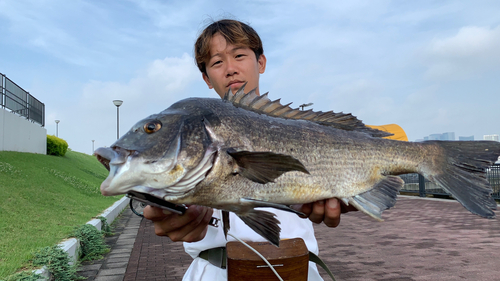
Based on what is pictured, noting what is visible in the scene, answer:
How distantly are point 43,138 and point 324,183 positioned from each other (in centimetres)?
2517

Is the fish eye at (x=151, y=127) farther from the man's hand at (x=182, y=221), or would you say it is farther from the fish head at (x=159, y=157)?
the man's hand at (x=182, y=221)

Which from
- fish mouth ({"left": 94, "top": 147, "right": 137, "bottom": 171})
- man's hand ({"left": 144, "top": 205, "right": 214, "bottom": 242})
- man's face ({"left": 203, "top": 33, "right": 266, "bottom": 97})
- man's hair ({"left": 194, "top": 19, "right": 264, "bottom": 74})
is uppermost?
man's hair ({"left": 194, "top": 19, "right": 264, "bottom": 74})

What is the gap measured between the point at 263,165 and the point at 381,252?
695 centimetres

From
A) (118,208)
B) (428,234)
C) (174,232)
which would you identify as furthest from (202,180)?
(118,208)

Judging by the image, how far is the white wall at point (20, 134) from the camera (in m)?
16.8

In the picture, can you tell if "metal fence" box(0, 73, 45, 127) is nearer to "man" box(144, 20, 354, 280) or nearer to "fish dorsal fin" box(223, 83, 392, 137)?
"man" box(144, 20, 354, 280)

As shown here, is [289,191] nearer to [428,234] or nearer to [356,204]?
[356,204]

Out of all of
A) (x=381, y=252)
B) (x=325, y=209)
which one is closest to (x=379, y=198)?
(x=325, y=209)

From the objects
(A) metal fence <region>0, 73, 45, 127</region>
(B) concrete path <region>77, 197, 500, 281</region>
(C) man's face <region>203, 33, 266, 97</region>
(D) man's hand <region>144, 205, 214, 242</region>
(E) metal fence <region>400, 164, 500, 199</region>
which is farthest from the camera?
(A) metal fence <region>0, 73, 45, 127</region>

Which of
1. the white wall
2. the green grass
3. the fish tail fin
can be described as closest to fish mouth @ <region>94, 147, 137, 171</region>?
the fish tail fin

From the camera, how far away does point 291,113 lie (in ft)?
7.02

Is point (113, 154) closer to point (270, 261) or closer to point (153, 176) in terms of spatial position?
point (153, 176)

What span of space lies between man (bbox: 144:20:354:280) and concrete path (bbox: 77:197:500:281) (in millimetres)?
3696

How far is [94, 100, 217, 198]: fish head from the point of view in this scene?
5.02 ft
